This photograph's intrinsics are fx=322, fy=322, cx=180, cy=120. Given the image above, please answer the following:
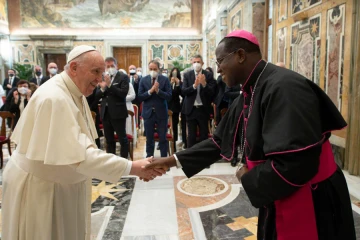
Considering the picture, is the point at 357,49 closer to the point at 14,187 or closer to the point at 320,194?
the point at 320,194

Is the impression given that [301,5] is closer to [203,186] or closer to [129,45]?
[203,186]

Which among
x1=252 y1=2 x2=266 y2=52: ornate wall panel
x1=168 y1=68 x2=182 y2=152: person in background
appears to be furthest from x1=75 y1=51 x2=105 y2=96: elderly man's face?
x1=252 y1=2 x2=266 y2=52: ornate wall panel

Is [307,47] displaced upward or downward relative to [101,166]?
upward

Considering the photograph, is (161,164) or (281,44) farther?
(281,44)

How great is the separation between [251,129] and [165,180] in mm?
3384

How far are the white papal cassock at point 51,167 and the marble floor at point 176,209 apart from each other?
46.8 inches

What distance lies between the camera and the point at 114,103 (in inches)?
207

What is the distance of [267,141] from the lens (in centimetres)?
139

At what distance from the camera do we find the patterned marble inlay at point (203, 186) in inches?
165

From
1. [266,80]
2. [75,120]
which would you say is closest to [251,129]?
[266,80]

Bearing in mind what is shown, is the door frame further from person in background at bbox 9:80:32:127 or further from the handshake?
the handshake

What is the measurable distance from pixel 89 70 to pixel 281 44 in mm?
5609

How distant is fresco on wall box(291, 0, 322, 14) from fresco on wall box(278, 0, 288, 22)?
33 cm

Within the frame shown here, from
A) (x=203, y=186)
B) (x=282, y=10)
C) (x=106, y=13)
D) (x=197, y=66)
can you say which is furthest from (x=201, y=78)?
(x=106, y=13)
